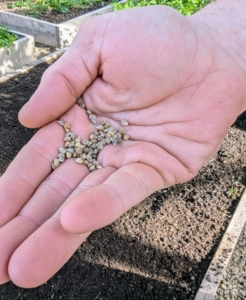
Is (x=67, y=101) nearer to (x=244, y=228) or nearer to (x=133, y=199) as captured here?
(x=133, y=199)

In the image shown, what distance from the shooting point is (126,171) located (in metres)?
1.29

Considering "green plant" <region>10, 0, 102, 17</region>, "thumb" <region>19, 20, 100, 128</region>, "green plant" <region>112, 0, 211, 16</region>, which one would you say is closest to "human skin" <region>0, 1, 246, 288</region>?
"thumb" <region>19, 20, 100, 128</region>

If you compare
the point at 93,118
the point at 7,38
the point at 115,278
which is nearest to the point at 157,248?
the point at 115,278

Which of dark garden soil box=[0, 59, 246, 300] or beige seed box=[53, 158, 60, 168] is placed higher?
beige seed box=[53, 158, 60, 168]

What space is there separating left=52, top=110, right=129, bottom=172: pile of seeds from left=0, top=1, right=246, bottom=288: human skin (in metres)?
0.03

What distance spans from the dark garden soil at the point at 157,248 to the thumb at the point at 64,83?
764 mm

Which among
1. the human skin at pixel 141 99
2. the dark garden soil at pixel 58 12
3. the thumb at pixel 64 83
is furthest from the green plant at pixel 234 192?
the dark garden soil at pixel 58 12

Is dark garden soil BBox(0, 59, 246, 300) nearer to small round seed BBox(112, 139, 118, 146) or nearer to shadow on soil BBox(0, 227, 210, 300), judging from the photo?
shadow on soil BBox(0, 227, 210, 300)

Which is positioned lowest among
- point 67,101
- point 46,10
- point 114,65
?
point 46,10

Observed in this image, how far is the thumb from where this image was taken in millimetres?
1435

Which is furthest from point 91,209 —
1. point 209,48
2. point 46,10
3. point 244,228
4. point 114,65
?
point 46,10

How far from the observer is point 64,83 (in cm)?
148

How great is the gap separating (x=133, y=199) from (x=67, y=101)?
0.54 metres

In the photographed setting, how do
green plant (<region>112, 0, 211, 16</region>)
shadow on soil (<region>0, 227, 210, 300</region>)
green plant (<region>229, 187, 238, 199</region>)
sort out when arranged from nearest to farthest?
shadow on soil (<region>0, 227, 210, 300</region>) → green plant (<region>229, 187, 238, 199</region>) → green plant (<region>112, 0, 211, 16</region>)
